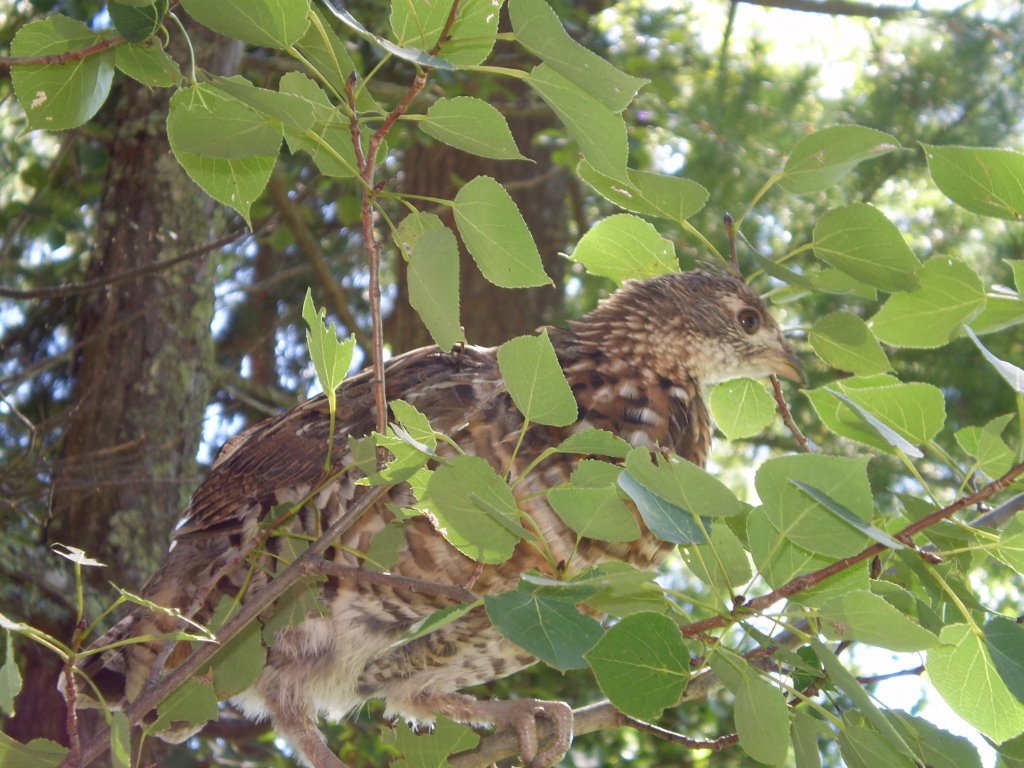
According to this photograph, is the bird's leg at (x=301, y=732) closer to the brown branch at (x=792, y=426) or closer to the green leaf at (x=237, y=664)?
the green leaf at (x=237, y=664)

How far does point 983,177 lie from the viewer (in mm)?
1777

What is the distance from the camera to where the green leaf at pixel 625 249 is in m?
2.40

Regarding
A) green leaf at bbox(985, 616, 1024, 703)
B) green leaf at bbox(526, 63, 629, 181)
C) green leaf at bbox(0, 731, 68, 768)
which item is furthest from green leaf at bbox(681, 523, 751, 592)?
green leaf at bbox(0, 731, 68, 768)

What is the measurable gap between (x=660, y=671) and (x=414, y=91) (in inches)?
31.5

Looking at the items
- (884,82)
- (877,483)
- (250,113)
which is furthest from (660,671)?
(884,82)

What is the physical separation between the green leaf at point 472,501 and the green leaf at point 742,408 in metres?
1.08

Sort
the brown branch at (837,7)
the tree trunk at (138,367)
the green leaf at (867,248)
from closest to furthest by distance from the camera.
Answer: the green leaf at (867,248), the tree trunk at (138,367), the brown branch at (837,7)

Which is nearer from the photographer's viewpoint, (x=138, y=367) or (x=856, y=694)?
(x=856, y=694)

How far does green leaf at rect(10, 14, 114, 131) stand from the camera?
5.83 ft

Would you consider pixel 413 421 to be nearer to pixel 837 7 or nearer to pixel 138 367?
pixel 138 367

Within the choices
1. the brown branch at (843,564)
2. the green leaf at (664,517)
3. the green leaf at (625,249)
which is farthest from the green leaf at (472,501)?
the green leaf at (625,249)

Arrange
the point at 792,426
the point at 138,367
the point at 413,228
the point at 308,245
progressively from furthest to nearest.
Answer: the point at 308,245 → the point at 138,367 → the point at 792,426 → the point at 413,228

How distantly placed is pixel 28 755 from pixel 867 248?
1474 millimetres

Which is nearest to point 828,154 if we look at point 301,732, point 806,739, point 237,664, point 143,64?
point 806,739
